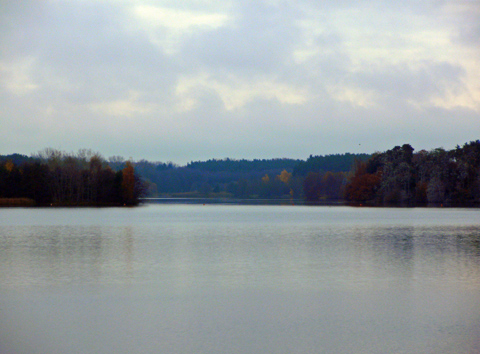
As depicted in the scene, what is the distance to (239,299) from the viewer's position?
37.6ft

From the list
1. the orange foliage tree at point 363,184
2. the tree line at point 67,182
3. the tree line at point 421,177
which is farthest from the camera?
the orange foliage tree at point 363,184

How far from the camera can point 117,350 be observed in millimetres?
7895

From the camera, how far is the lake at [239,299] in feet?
27.3

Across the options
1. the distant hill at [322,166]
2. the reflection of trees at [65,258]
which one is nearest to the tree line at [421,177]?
the distant hill at [322,166]

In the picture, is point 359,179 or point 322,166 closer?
point 359,179

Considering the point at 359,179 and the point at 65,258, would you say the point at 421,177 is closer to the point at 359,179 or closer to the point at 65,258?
the point at 359,179

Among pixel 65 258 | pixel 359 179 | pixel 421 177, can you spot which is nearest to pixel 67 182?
pixel 359 179

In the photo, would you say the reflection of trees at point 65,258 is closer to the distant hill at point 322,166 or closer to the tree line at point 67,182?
the tree line at point 67,182

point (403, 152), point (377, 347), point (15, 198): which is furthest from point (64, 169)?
point (377, 347)

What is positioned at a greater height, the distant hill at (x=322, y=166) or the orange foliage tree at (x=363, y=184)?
the distant hill at (x=322, y=166)

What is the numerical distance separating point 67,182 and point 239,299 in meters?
83.6

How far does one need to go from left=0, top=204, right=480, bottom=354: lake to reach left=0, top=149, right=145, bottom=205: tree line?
69.7m

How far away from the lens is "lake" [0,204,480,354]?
8.34 meters

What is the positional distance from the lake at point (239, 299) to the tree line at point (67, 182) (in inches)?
2743
